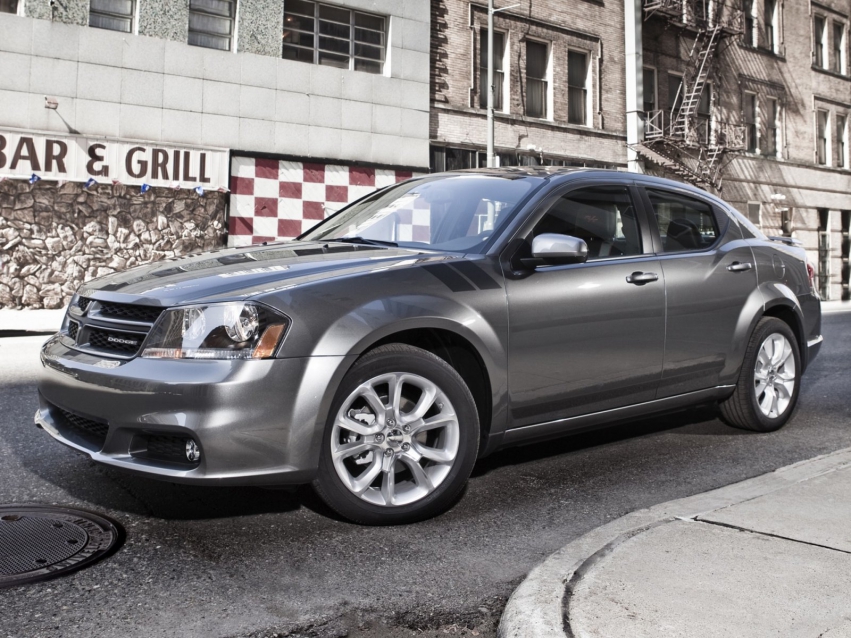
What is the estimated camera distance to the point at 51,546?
3.35 m

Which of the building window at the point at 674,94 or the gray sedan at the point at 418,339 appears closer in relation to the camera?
the gray sedan at the point at 418,339

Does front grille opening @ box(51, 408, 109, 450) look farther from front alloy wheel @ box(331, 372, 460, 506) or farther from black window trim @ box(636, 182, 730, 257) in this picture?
black window trim @ box(636, 182, 730, 257)

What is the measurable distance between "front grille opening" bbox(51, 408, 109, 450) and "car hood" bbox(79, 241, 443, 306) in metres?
0.50

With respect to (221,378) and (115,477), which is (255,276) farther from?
(115,477)

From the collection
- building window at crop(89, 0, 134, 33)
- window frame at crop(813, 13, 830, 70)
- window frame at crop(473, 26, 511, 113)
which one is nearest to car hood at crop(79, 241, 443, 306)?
building window at crop(89, 0, 134, 33)

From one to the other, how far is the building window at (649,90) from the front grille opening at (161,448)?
22.9 m

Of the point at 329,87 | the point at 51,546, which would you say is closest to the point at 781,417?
the point at 51,546

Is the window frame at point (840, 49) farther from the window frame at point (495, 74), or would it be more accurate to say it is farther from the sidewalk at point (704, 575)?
the sidewalk at point (704, 575)

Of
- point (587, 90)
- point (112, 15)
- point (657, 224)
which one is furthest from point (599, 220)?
point (587, 90)

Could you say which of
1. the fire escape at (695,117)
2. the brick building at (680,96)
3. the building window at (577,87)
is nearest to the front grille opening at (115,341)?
the brick building at (680,96)

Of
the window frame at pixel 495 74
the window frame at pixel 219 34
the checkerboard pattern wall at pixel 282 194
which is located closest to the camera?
the window frame at pixel 219 34

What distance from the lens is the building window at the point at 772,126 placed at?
28391 mm

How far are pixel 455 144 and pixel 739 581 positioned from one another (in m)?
17.6

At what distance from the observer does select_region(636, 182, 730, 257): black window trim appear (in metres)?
5.04
